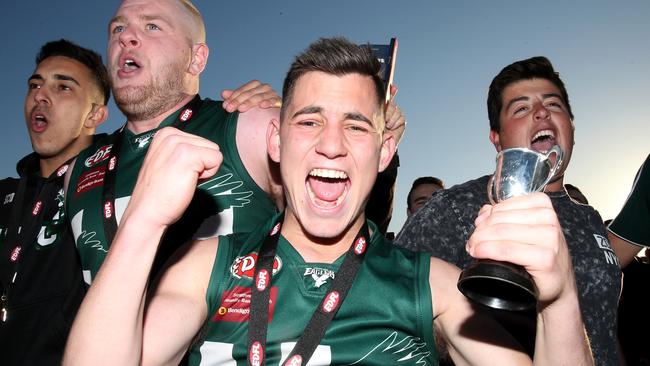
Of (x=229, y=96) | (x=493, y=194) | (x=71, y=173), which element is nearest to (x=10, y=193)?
(x=71, y=173)

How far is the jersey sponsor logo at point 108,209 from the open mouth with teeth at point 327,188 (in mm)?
1293

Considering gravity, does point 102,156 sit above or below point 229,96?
below

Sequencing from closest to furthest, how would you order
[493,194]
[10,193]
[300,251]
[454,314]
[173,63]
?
1. [493,194]
2. [454,314]
3. [300,251]
4. [173,63]
5. [10,193]

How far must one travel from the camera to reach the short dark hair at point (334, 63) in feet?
8.37

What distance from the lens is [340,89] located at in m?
2.49

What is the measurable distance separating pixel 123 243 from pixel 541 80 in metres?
2.88

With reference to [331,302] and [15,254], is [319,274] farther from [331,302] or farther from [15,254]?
[15,254]

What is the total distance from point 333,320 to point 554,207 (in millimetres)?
1708

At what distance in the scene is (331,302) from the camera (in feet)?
7.17

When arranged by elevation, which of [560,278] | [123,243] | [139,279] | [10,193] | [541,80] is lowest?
[10,193]

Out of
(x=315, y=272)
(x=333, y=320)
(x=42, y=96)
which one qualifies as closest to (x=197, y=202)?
(x=315, y=272)

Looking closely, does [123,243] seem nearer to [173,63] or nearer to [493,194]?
[493,194]

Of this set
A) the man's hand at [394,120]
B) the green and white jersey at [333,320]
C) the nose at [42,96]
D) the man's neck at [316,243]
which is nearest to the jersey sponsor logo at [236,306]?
the green and white jersey at [333,320]

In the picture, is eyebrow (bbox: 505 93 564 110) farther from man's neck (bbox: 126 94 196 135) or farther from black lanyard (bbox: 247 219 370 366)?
man's neck (bbox: 126 94 196 135)
